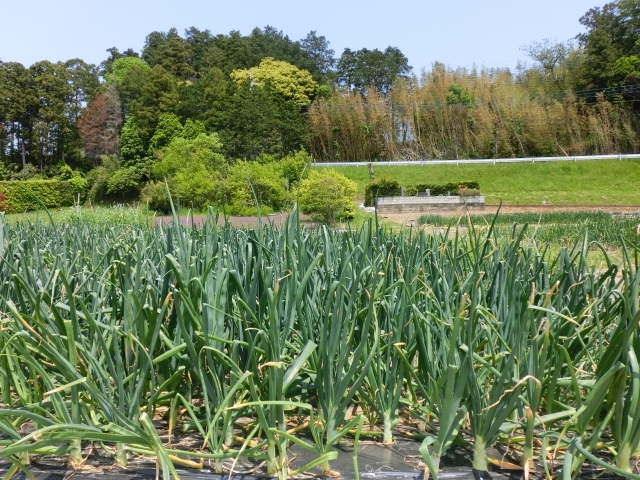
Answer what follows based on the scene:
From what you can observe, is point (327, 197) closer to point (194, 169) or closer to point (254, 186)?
point (254, 186)

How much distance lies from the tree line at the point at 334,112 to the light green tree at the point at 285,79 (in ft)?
0.23

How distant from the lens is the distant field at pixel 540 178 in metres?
21.0

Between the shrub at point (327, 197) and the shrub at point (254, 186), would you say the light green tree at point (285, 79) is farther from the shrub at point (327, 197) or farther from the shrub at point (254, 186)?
the shrub at point (327, 197)

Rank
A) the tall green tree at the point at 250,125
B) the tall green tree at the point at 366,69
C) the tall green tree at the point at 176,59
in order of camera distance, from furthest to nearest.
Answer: the tall green tree at the point at 366,69
the tall green tree at the point at 176,59
the tall green tree at the point at 250,125

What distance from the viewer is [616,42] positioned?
3594 centimetres

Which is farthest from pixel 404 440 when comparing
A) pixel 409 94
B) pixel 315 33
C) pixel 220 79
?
pixel 315 33

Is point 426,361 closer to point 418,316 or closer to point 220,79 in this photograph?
point 418,316

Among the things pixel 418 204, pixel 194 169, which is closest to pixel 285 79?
pixel 194 169

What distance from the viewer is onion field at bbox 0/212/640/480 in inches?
44.3

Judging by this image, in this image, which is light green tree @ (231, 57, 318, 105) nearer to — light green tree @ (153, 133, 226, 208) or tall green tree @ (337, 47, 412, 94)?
tall green tree @ (337, 47, 412, 94)

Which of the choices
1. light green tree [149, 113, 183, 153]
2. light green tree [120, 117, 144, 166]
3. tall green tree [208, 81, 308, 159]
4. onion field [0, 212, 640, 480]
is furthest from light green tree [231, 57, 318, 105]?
onion field [0, 212, 640, 480]

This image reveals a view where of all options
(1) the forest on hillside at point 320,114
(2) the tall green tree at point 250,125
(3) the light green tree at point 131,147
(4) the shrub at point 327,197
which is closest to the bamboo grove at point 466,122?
(1) the forest on hillside at point 320,114

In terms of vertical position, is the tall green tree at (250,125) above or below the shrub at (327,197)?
above

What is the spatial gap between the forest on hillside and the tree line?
7 cm
